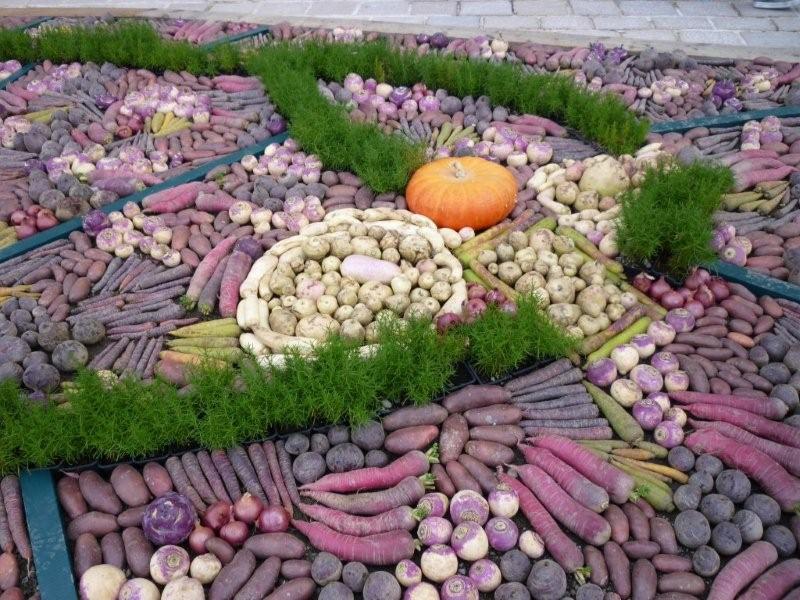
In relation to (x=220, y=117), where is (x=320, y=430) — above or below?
below

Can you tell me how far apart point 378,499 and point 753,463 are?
166cm

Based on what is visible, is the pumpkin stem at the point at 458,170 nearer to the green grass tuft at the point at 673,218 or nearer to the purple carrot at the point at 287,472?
the green grass tuft at the point at 673,218

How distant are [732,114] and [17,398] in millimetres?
5523

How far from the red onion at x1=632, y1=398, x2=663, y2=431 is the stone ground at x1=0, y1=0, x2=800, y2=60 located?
498 cm

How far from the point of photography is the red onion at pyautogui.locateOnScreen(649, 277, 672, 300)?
12.4ft

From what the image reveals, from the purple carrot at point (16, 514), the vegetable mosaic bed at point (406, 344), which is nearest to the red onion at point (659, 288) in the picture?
the vegetable mosaic bed at point (406, 344)

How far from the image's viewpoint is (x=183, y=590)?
252 centimetres

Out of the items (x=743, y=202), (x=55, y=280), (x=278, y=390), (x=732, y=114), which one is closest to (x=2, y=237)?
(x=55, y=280)

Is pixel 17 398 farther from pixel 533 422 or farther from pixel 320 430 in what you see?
pixel 533 422

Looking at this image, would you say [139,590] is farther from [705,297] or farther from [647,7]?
[647,7]

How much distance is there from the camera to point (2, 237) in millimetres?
4469

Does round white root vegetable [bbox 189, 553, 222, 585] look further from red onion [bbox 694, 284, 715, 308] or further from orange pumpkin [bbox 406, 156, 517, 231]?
red onion [bbox 694, 284, 715, 308]

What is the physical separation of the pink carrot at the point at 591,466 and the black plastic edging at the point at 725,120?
11.0 ft

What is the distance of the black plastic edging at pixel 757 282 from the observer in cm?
376
